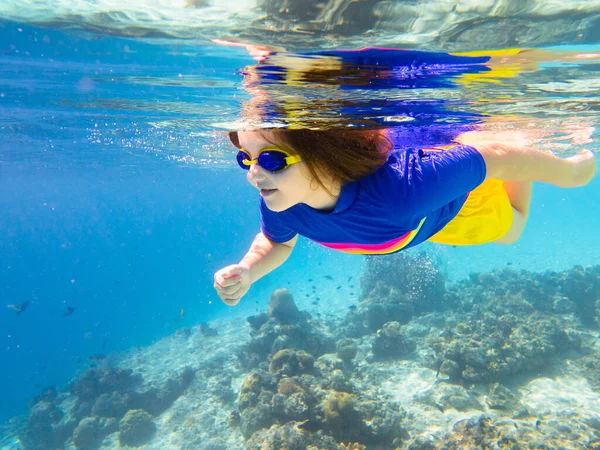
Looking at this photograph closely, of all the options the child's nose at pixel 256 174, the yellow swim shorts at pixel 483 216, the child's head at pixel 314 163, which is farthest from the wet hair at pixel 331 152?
the yellow swim shorts at pixel 483 216

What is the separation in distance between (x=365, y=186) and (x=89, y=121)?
1444cm

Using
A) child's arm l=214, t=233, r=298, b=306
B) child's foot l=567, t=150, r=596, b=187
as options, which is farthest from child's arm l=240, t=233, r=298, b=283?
child's foot l=567, t=150, r=596, b=187

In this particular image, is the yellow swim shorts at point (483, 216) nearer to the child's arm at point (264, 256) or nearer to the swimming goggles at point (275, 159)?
the child's arm at point (264, 256)

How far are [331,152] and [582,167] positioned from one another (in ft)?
9.27

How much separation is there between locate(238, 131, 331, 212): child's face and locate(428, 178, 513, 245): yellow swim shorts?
193 centimetres

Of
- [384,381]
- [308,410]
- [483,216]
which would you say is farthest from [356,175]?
[384,381]

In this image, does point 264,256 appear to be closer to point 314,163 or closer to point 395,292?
point 314,163

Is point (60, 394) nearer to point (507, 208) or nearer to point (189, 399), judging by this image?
point (189, 399)

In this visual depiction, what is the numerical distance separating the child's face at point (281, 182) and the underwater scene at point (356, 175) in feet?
0.05

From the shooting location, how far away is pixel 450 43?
16.0 ft

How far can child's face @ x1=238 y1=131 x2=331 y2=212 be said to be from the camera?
2.69m

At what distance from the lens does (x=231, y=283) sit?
9.99ft

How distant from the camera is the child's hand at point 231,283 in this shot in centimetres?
302

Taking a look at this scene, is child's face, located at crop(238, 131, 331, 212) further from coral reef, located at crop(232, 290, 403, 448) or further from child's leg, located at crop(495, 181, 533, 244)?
coral reef, located at crop(232, 290, 403, 448)
